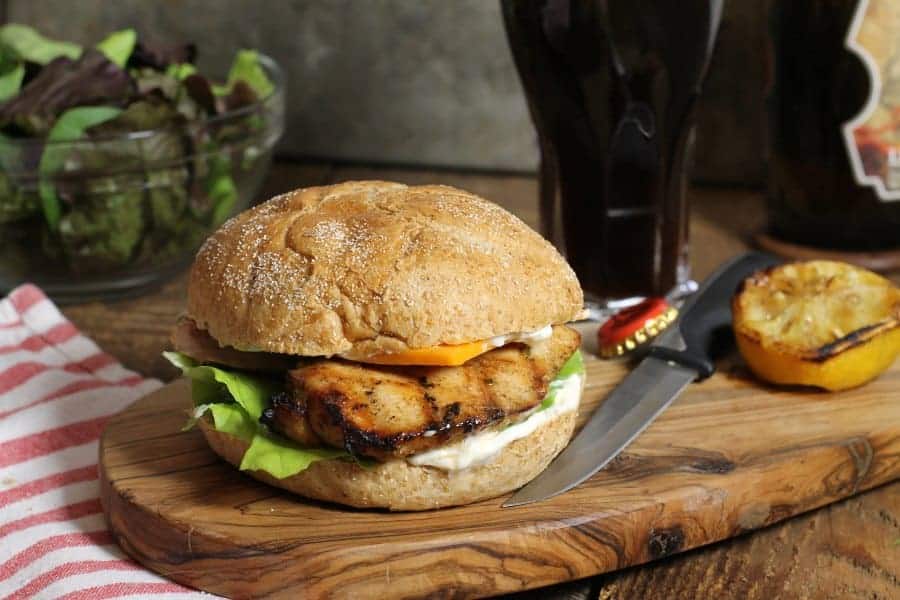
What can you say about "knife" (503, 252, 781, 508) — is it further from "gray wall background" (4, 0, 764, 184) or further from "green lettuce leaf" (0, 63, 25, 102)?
"green lettuce leaf" (0, 63, 25, 102)

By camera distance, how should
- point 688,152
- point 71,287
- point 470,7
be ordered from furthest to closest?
point 470,7, point 71,287, point 688,152

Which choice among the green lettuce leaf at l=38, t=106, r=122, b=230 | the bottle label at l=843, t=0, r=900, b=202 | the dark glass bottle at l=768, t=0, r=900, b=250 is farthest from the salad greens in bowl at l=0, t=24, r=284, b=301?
the bottle label at l=843, t=0, r=900, b=202

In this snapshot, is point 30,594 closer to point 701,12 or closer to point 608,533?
point 608,533

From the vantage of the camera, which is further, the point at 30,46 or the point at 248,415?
the point at 30,46

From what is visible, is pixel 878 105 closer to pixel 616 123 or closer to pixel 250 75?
pixel 616 123

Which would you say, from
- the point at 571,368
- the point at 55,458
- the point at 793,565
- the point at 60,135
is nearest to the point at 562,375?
the point at 571,368

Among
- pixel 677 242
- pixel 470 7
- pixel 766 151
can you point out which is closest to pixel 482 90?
pixel 470 7
